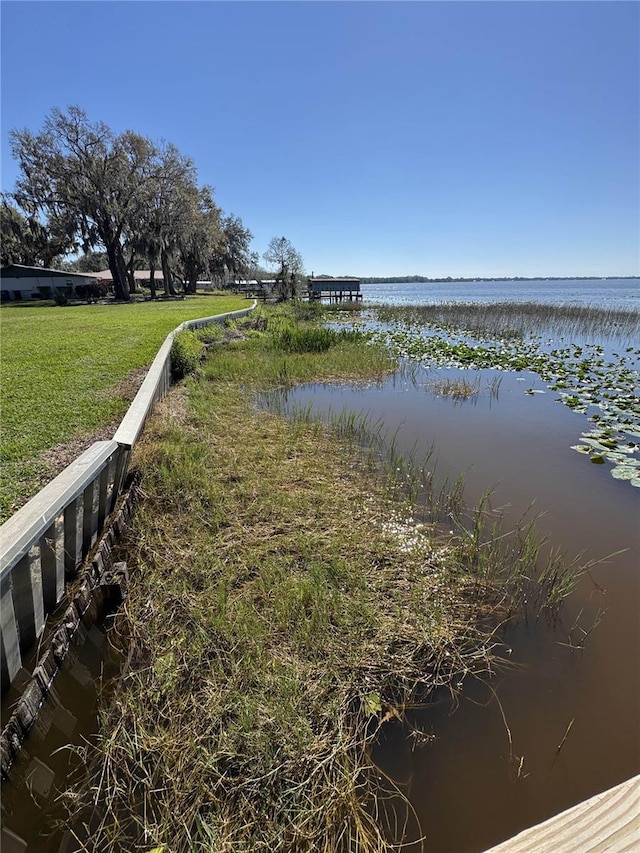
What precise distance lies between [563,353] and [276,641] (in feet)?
48.8

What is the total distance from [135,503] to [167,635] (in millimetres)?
1872

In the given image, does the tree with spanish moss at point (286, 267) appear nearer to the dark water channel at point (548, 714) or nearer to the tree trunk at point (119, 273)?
the tree trunk at point (119, 273)

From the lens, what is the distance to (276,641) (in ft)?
8.43

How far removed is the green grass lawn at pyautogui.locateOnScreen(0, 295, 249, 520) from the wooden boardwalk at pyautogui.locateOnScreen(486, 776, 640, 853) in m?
3.94

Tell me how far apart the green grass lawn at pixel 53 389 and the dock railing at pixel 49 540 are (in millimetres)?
A: 699

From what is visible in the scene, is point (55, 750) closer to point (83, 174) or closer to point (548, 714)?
point (548, 714)

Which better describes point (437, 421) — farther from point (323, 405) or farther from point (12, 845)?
point (12, 845)

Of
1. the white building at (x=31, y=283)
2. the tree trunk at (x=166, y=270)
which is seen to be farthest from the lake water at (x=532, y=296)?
the white building at (x=31, y=283)

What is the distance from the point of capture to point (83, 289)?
34156 millimetres

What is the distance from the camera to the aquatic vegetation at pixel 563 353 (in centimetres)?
647

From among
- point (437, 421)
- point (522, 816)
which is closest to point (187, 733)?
point (522, 816)

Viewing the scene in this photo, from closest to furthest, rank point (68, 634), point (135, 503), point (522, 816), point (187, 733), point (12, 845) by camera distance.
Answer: point (12, 845)
point (522, 816)
point (187, 733)
point (68, 634)
point (135, 503)

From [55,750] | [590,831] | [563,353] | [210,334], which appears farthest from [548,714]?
[563,353]

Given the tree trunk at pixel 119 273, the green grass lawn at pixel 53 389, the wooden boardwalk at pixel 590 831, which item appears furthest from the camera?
the tree trunk at pixel 119 273
